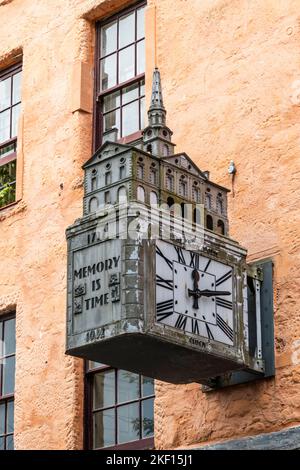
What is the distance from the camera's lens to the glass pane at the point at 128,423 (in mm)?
13844

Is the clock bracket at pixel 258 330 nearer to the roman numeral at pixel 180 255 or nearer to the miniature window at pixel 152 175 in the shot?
the roman numeral at pixel 180 255

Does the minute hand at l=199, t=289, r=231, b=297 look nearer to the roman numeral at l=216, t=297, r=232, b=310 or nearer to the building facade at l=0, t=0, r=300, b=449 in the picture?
the roman numeral at l=216, t=297, r=232, b=310

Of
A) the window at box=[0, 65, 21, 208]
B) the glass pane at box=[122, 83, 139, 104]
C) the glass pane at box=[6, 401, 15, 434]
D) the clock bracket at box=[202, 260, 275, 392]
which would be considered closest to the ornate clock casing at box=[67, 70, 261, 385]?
the clock bracket at box=[202, 260, 275, 392]

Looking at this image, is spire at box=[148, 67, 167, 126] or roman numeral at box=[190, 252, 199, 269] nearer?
roman numeral at box=[190, 252, 199, 269]

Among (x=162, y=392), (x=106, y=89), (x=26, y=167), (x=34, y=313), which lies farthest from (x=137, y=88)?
(x=162, y=392)

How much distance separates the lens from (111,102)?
15641 millimetres

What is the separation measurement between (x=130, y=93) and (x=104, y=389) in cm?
330

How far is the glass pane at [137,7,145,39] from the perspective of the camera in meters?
15.5

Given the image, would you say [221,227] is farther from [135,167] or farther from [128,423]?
[128,423]

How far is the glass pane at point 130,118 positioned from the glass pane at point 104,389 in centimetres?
268

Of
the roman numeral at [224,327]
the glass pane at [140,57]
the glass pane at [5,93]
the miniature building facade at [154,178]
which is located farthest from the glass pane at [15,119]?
the roman numeral at [224,327]

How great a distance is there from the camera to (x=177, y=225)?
39.4 ft

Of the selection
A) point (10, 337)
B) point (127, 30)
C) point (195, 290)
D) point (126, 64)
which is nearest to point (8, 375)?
point (10, 337)

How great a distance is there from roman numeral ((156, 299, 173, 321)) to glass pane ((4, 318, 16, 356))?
13.5 ft
